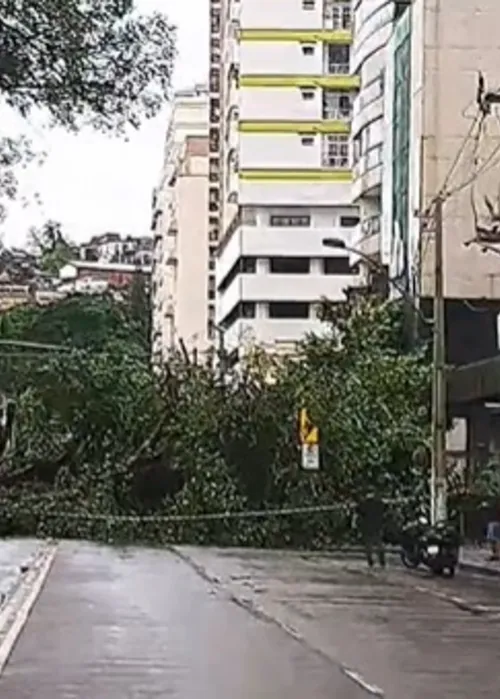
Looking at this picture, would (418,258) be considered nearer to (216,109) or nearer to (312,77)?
(312,77)

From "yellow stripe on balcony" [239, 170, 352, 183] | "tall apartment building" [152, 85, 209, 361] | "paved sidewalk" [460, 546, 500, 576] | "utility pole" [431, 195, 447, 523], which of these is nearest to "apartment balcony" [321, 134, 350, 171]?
"yellow stripe on balcony" [239, 170, 352, 183]

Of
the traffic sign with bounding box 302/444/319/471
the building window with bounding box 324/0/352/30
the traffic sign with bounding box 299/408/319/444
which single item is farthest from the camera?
the building window with bounding box 324/0/352/30

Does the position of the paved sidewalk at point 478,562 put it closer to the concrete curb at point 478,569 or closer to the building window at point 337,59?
the concrete curb at point 478,569

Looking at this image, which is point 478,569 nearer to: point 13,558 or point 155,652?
point 13,558

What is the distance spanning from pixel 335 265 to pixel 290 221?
3.26 m

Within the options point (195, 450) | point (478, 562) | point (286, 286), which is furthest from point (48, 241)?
point (286, 286)

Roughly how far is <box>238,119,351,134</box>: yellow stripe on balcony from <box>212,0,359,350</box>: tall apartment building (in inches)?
2.0

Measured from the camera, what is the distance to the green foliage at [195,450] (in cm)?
5106

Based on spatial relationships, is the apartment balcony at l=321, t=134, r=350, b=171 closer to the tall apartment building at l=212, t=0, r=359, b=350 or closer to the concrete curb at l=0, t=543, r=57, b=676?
the tall apartment building at l=212, t=0, r=359, b=350

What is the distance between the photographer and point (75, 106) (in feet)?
54.6

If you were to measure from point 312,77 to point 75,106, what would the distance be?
276 feet

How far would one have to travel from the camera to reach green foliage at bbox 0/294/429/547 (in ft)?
168

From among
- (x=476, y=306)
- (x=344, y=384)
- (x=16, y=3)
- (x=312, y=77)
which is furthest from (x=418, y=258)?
(x=16, y=3)

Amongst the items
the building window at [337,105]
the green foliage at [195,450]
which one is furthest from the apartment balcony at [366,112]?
the green foliage at [195,450]
